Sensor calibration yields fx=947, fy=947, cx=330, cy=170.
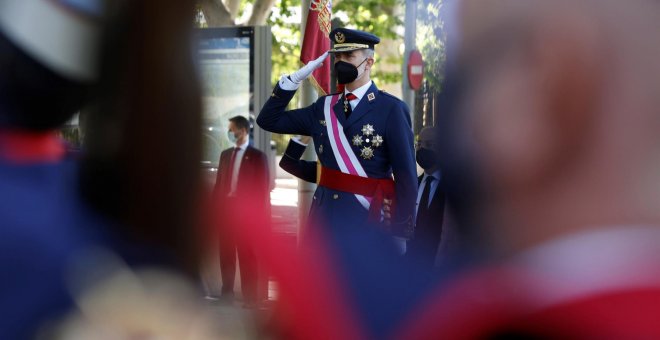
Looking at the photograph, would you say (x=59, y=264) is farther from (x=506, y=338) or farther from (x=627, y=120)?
(x=627, y=120)

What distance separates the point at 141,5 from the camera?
2.93ft

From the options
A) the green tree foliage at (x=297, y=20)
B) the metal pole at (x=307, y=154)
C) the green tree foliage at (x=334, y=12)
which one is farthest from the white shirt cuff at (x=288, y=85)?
the green tree foliage at (x=334, y=12)

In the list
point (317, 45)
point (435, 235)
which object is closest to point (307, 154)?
point (317, 45)

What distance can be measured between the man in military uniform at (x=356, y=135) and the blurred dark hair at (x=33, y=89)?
8.82 feet

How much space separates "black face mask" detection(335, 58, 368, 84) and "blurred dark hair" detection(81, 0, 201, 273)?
3200 mm

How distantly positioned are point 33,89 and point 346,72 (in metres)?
3.22

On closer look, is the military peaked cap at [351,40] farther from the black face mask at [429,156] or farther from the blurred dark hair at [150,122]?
the blurred dark hair at [150,122]

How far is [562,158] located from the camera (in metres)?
1.10

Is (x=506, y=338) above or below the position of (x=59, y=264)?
below

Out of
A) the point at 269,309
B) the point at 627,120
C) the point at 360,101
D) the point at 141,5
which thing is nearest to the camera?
the point at 141,5

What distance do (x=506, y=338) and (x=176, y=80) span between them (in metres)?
0.52

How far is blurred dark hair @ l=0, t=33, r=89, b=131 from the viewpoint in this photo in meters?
0.93

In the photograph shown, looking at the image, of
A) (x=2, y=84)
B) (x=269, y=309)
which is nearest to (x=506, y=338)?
(x=269, y=309)

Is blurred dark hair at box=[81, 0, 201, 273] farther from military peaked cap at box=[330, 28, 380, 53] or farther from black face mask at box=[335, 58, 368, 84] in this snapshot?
military peaked cap at box=[330, 28, 380, 53]
